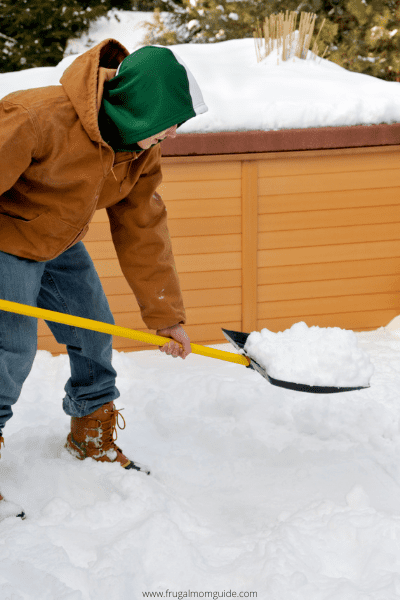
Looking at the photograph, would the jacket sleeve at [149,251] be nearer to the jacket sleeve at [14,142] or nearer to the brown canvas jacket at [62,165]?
the brown canvas jacket at [62,165]

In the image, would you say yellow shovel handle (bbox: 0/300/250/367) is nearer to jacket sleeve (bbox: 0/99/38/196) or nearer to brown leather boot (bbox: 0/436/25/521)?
jacket sleeve (bbox: 0/99/38/196)

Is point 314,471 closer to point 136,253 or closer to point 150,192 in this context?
point 136,253

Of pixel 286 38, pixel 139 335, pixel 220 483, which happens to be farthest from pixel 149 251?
pixel 286 38

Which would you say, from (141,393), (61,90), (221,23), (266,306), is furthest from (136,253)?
(221,23)

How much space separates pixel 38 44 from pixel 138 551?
7.44 metres

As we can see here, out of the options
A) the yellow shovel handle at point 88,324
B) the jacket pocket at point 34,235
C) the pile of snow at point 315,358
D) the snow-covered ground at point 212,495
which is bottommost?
the snow-covered ground at point 212,495

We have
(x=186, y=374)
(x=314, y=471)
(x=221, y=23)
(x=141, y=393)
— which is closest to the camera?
(x=314, y=471)

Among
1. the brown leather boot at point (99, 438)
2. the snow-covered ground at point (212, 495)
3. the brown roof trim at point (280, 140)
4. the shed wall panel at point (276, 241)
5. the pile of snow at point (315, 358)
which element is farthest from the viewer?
the shed wall panel at point (276, 241)

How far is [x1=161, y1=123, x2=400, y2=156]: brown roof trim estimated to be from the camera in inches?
115

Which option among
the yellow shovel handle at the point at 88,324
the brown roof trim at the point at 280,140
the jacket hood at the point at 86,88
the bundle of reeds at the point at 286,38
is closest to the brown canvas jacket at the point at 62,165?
the jacket hood at the point at 86,88

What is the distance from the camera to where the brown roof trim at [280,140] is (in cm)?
292

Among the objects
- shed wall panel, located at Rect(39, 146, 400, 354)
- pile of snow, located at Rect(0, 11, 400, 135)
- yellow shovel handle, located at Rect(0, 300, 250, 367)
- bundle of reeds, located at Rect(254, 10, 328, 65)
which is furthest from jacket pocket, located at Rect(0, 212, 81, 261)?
bundle of reeds, located at Rect(254, 10, 328, 65)

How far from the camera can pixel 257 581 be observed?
139 cm

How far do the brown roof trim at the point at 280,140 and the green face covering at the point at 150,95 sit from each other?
1.59 meters
